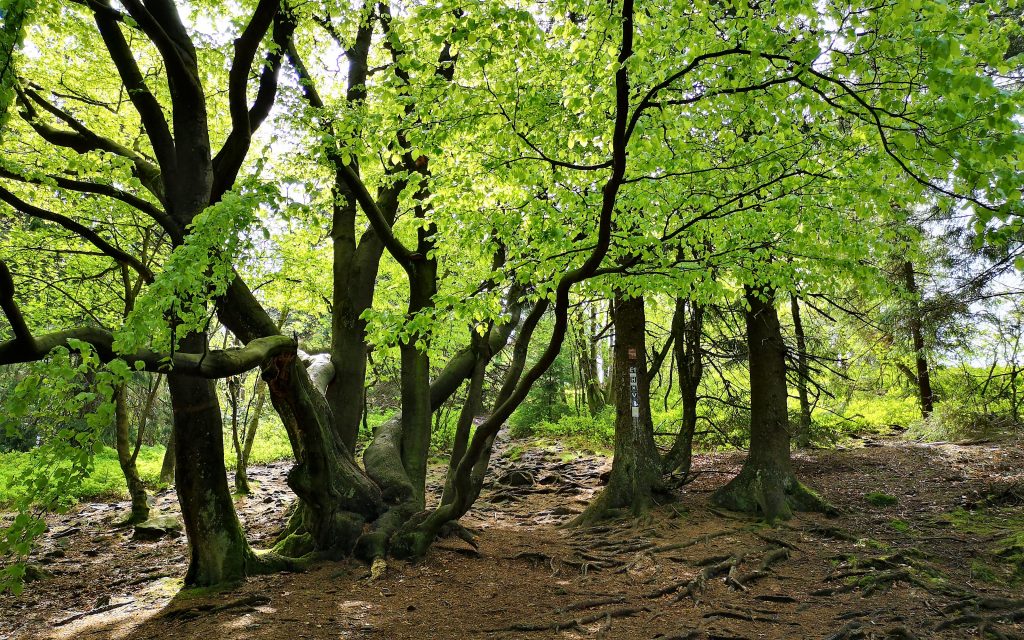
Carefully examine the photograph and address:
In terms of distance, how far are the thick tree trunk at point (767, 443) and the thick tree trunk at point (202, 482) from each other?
7.04m

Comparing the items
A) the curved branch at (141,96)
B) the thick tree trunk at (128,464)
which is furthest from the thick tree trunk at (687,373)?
the thick tree trunk at (128,464)

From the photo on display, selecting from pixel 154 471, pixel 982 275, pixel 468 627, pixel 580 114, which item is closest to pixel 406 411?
pixel 468 627

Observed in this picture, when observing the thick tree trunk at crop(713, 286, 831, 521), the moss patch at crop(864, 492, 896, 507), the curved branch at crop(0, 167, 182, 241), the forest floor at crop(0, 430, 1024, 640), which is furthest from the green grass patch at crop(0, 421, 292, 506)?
the moss patch at crop(864, 492, 896, 507)

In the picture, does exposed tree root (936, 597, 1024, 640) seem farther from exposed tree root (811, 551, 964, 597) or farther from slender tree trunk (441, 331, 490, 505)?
slender tree trunk (441, 331, 490, 505)

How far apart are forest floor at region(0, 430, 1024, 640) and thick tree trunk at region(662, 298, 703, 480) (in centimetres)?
77

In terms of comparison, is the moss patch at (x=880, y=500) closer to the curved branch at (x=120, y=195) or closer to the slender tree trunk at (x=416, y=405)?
the slender tree trunk at (x=416, y=405)

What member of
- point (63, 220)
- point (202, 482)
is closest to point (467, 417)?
point (202, 482)

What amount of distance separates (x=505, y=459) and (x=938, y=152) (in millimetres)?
13631

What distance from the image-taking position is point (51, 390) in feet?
8.24

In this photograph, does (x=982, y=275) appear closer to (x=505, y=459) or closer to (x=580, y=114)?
(x=580, y=114)

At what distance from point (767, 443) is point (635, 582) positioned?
144 inches

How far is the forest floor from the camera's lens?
5289 millimetres

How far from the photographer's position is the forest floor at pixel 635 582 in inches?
208

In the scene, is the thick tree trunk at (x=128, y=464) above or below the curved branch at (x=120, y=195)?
below
